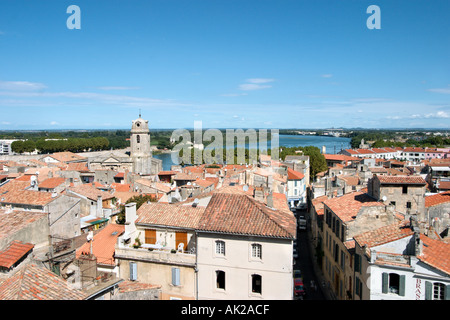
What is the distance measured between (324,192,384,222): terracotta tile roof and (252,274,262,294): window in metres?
7.04

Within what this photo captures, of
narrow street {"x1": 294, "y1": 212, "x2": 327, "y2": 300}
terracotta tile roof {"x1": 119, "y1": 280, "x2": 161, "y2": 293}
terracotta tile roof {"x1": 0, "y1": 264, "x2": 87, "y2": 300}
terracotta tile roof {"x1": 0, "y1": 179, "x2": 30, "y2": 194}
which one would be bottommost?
narrow street {"x1": 294, "y1": 212, "x2": 327, "y2": 300}

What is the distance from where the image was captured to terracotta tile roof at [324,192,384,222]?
826 inches

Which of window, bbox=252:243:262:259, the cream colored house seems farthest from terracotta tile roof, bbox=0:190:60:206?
window, bbox=252:243:262:259

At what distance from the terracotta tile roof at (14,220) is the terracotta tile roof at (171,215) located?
5550 mm

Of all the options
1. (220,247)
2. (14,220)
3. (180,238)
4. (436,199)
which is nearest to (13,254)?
(14,220)

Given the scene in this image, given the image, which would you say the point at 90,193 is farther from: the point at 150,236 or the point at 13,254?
the point at 13,254

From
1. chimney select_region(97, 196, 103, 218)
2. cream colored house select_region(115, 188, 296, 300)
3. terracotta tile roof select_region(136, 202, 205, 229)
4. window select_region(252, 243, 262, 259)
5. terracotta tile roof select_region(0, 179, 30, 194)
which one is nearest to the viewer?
cream colored house select_region(115, 188, 296, 300)

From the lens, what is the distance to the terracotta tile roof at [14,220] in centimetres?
1758

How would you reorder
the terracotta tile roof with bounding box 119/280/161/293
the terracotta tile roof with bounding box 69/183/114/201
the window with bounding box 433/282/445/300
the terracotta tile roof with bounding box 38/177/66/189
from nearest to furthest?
the window with bounding box 433/282/445/300 → the terracotta tile roof with bounding box 119/280/161/293 → the terracotta tile roof with bounding box 69/183/114/201 → the terracotta tile roof with bounding box 38/177/66/189

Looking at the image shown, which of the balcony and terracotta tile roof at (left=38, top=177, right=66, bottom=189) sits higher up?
terracotta tile roof at (left=38, top=177, right=66, bottom=189)

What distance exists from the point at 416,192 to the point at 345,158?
69.4 m

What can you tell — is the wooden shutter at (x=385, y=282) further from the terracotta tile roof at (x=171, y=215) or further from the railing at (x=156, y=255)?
the terracotta tile roof at (x=171, y=215)

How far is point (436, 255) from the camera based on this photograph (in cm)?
1452

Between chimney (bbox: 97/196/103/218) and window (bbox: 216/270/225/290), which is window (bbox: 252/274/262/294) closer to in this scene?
window (bbox: 216/270/225/290)
